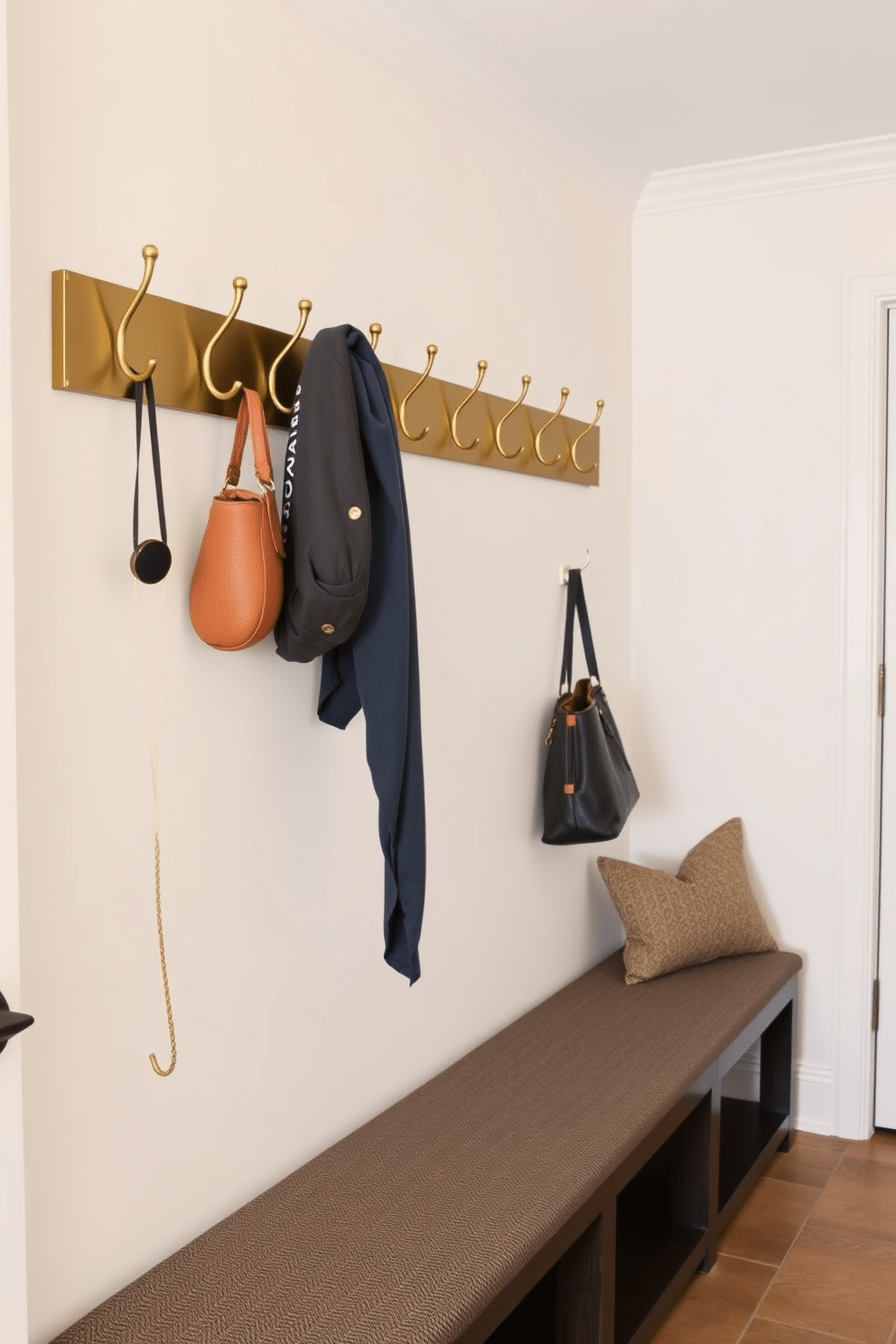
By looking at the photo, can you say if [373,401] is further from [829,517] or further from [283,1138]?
[829,517]

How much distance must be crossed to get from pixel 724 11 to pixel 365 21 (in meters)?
0.61

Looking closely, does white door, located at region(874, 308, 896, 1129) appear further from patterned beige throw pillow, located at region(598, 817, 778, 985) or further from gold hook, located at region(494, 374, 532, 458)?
gold hook, located at region(494, 374, 532, 458)

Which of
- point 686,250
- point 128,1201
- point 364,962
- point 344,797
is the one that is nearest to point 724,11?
point 686,250

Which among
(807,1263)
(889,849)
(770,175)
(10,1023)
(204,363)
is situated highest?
(770,175)

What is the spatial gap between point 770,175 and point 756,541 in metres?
0.81

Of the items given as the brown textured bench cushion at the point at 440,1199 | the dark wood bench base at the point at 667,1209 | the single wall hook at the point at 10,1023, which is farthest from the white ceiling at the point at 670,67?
the dark wood bench base at the point at 667,1209

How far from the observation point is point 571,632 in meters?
2.63

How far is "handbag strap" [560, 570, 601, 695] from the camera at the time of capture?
2.62m

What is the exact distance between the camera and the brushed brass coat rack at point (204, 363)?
139 cm

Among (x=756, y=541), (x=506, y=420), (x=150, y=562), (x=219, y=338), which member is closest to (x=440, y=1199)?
(x=150, y=562)

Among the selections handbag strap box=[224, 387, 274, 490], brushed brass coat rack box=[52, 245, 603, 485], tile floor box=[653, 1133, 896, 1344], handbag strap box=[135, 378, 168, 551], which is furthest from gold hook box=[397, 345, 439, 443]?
tile floor box=[653, 1133, 896, 1344]

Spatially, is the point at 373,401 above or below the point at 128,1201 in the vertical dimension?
above

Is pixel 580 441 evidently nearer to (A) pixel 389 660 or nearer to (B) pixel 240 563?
(A) pixel 389 660

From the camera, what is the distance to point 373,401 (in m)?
1.67
